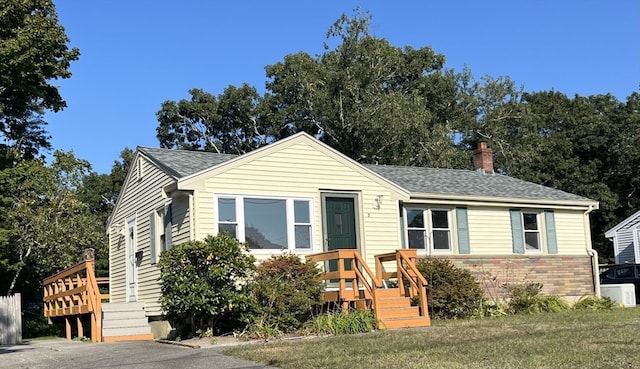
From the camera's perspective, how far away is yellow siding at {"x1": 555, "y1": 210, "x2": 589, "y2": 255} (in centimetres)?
2139

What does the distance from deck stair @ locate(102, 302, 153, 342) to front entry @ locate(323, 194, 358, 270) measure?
462 centimetres

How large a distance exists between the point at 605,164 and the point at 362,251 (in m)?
35.5

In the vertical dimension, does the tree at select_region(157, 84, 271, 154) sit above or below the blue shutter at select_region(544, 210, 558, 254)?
above

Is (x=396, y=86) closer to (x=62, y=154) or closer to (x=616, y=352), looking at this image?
(x=62, y=154)

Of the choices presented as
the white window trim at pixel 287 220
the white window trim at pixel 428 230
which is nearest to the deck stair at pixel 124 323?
the white window trim at pixel 287 220

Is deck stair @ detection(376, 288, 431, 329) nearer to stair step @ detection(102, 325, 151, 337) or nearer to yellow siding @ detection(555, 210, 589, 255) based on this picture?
stair step @ detection(102, 325, 151, 337)

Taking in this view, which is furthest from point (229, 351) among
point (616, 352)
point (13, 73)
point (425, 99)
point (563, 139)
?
point (563, 139)

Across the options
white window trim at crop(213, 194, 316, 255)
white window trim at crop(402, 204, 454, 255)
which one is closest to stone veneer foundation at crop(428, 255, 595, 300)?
white window trim at crop(402, 204, 454, 255)

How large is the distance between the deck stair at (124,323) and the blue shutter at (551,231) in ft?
41.1

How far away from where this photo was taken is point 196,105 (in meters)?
42.6

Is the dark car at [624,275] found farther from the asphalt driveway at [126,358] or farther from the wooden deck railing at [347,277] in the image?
the asphalt driveway at [126,358]

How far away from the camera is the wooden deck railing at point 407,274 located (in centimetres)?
1459

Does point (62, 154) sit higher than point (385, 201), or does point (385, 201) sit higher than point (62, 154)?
point (62, 154)

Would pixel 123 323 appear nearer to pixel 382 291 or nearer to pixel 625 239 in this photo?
pixel 382 291
